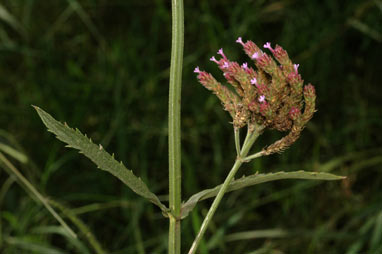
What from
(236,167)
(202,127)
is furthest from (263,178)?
(202,127)

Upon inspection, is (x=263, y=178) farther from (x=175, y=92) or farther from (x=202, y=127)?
(x=202, y=127)

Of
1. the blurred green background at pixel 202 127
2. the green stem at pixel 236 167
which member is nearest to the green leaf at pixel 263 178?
the green stem at pixel 236 167

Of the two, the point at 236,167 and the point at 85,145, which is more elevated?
the point at 85,145

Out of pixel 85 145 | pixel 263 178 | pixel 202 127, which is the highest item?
Answer: pixel 202 127

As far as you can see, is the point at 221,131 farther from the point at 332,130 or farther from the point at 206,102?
the point at 332,130

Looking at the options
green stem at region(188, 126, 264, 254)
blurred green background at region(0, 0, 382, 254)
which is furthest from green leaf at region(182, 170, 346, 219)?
blurred green background at region(0, 0, 382, 254)

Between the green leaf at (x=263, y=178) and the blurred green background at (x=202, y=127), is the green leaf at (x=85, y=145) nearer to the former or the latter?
the green leaf at (x=263, y=178)

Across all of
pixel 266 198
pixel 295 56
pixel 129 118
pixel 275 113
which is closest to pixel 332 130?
pixel 295 56

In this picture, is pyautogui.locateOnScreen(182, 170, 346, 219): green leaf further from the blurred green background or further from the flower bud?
the blurred green background

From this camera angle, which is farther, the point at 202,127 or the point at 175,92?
the point at 202,127
